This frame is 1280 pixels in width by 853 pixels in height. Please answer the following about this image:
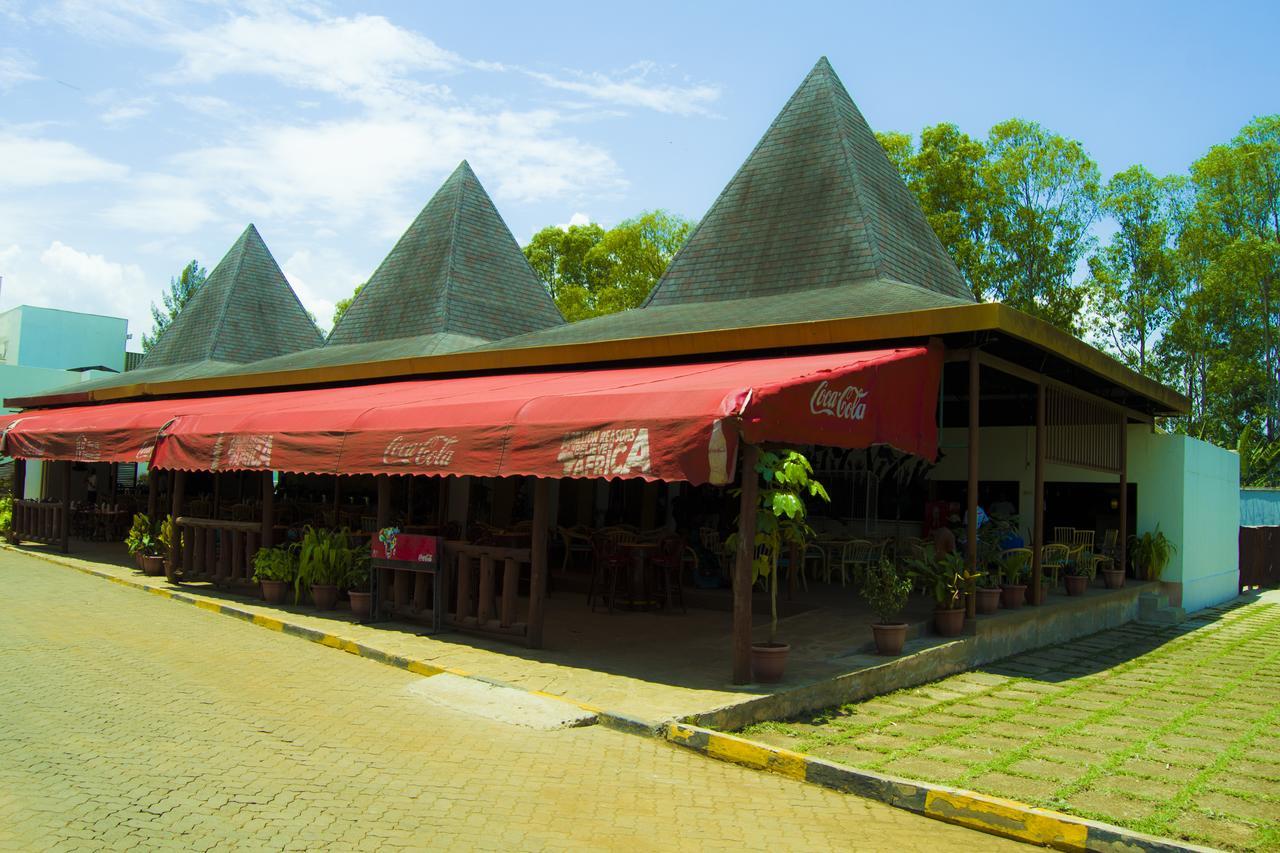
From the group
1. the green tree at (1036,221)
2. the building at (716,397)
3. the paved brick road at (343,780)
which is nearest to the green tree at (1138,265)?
the green tree at (1036,221)

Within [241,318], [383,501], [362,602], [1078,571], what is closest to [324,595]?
[362,602]

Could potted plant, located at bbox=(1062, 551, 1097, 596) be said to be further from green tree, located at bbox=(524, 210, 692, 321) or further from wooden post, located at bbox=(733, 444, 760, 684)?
green tree, located at bbox=(524, 210, 692, 321)

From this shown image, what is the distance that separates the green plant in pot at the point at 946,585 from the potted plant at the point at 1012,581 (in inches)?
78.0

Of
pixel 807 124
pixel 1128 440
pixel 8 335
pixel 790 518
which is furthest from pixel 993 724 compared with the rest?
pixel 8 335

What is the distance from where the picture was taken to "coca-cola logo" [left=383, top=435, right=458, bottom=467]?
9.66 metres

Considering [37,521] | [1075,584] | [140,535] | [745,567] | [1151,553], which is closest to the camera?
[745,567]

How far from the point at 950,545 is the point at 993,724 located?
332cm

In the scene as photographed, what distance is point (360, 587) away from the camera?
11.2 meters

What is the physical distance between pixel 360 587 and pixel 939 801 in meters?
7.56

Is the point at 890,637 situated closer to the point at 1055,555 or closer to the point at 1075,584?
the point at 1075,584

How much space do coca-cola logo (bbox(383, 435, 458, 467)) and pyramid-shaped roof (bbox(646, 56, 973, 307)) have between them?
7076 mm

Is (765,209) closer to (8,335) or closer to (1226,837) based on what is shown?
(1226,837)

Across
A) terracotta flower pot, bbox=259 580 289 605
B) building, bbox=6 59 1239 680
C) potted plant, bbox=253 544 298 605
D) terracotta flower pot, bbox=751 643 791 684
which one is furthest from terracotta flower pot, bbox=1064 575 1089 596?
terracotta flower pot, bbox=259 580 289 605

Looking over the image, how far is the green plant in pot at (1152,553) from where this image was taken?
638 inches
